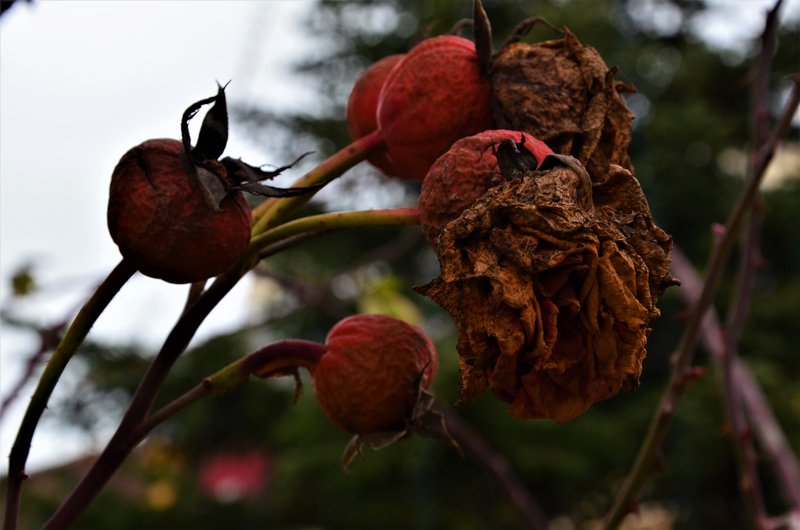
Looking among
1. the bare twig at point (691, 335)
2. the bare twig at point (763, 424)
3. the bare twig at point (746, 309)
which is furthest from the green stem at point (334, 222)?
the bare twig at point (763, 424)

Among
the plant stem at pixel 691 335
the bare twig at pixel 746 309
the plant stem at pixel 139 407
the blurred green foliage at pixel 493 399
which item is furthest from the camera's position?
the blurred green foliage at pixel 493 399

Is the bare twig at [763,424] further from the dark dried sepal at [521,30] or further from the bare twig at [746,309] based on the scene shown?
the dark dried sepal at [521,30]

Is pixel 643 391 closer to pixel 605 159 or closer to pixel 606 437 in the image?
pixel 606 437

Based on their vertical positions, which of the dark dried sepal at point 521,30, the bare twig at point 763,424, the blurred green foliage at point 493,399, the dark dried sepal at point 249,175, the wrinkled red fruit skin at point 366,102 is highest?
the dark dried sepal at point 521,30

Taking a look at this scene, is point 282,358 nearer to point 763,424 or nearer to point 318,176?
point 318,176

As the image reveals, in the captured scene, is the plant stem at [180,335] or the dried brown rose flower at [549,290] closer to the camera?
the dried brown rose flower at [549,290]

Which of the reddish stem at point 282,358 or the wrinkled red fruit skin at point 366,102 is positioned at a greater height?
the wrinkled red fruit skin at point 366,102
